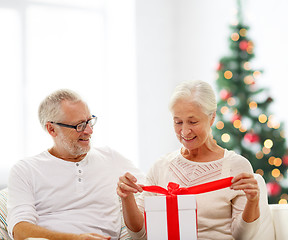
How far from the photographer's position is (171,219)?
175cm

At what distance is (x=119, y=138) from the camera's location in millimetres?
5324

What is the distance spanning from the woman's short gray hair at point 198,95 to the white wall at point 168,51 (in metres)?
3.02

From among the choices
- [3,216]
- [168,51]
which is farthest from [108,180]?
[168,51]

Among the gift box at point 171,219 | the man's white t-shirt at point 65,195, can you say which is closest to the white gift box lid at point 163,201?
the gift box at point 171,219

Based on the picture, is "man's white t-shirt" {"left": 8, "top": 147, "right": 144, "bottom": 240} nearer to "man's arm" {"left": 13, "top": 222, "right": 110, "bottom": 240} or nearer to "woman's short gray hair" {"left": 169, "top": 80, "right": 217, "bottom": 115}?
"man's arm" {"left": 13, "top": 222, "right": 110, "bottom": 240}

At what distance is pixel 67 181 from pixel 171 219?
878 mm

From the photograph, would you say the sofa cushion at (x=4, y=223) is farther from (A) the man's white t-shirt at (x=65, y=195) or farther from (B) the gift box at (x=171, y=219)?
(B) the gift box at (x=171, y=219)

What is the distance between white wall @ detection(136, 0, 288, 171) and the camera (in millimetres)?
5355

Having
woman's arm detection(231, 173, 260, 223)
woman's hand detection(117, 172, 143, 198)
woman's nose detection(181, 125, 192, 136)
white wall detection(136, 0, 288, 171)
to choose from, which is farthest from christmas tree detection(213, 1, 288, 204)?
woman's hand detection(117, 172, 143, 198)

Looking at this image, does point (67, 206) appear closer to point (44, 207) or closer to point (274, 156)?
point (44, 207)

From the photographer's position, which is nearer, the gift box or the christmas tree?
the gift box

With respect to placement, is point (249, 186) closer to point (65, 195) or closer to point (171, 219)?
point (171, 219)

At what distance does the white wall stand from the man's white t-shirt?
284 centimetres

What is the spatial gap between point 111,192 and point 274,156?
222 cm
